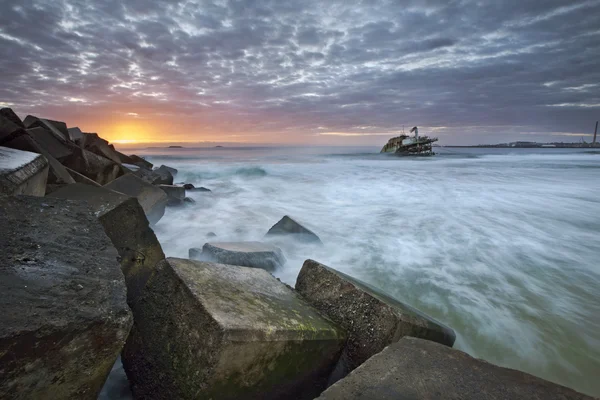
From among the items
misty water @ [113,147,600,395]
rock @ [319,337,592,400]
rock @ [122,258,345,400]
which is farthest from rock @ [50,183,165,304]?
misty water @ [113,147,600,395]

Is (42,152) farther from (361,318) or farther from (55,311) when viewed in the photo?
(361,318)

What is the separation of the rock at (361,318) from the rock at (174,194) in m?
6.33

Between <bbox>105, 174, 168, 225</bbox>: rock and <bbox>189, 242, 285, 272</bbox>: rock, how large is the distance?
1.50 metres

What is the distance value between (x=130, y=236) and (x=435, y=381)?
2.31 metres

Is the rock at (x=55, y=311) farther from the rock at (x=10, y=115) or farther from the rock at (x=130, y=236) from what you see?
the rock at (x=10, y=115)

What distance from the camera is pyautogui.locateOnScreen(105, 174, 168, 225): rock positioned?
16.3 ft

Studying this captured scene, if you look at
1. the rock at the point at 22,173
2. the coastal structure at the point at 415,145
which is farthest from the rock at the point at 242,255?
the coastal structure at the point at 415,145

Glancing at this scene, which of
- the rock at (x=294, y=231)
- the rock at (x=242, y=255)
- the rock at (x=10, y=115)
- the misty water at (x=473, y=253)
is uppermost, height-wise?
the rock at (x=10, y=115)

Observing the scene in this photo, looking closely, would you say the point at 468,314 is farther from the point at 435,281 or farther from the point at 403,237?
the point at 403,237

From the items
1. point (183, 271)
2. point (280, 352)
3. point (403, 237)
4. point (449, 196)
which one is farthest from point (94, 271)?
point (449, 196)

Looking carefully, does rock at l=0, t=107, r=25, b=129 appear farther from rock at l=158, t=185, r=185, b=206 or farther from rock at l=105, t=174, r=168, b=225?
rock at l=158, t=185, r=185, b=206

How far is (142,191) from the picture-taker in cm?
519

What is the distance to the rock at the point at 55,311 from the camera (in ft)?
3.82

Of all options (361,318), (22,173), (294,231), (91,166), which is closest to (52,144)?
(91,166)
